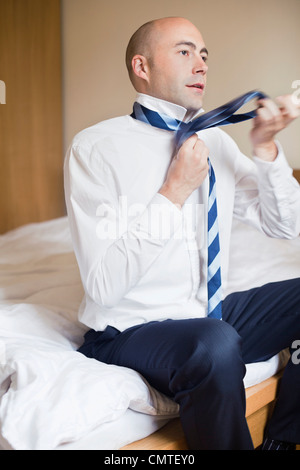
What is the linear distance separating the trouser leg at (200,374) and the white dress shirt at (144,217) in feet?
0.44

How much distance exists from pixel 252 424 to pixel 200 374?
1.35 ft

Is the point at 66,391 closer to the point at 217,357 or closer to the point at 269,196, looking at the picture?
the point at 217,357

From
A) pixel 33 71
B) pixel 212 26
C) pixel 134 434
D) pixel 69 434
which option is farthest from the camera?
pixel 33 71

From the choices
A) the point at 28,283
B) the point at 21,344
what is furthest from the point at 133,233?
the point at 28,283

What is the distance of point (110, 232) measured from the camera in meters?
1.13

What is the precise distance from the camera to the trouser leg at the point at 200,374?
36.6 inches

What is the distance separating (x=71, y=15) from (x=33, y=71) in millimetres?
421

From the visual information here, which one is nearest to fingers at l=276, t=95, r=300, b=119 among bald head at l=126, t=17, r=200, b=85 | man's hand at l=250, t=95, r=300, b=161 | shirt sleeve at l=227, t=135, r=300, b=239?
man's hand at l=250, t=95, r=300, b=161

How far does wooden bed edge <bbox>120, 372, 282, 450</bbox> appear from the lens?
3.32 feet

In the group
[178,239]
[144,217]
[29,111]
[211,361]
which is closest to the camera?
[211,361]

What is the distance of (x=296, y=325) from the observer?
50.8 inches

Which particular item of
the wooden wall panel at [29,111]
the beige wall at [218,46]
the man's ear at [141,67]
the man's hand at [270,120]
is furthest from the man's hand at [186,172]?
the wooden wall panel at [29,111]

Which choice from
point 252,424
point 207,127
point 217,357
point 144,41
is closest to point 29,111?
point 144,41

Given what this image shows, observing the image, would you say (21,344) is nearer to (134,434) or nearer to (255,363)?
(134,434)
